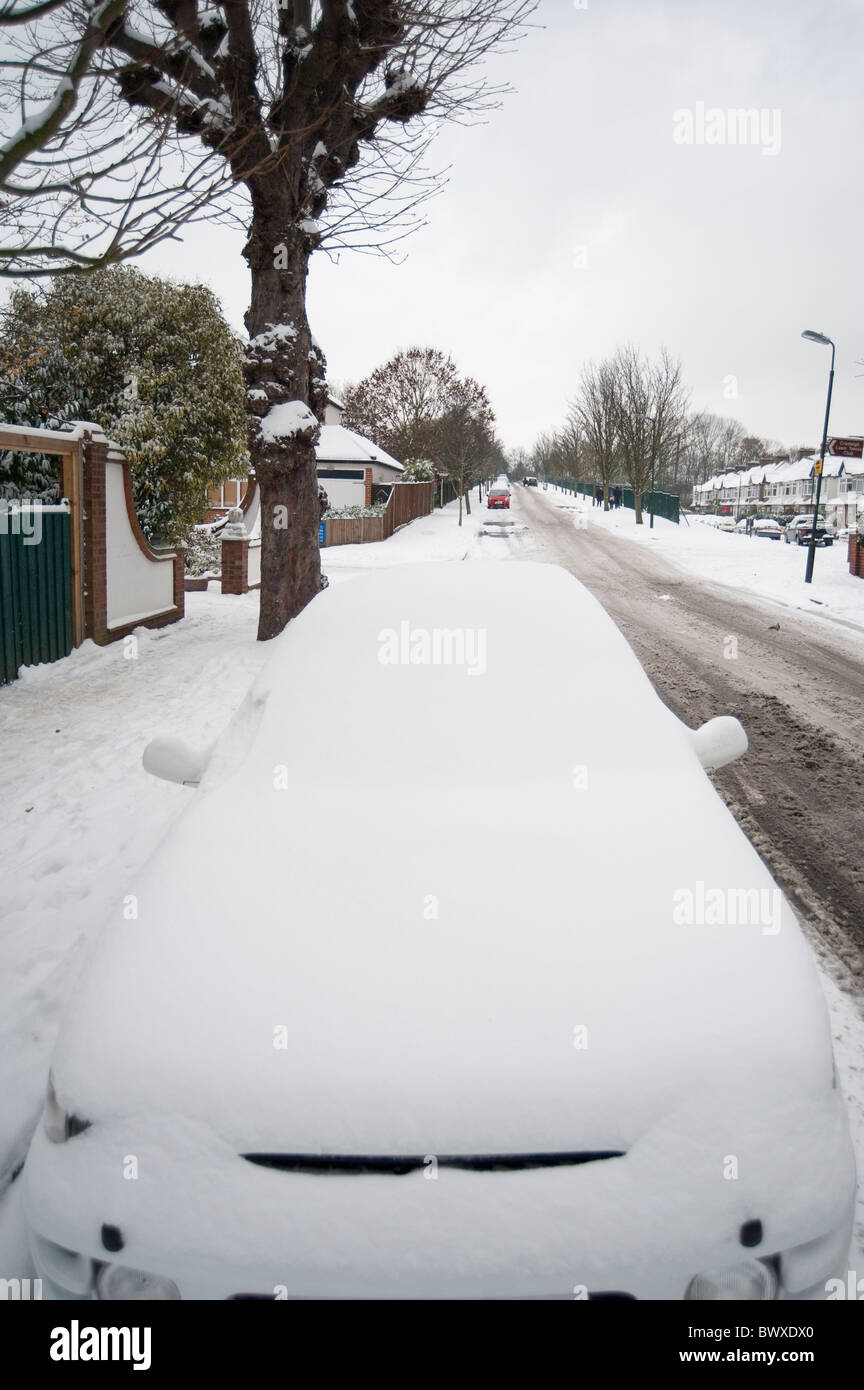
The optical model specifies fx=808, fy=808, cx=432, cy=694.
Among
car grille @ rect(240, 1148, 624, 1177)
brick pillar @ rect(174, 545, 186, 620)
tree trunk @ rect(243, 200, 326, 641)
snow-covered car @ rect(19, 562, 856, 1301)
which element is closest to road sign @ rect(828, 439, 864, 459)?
tree trunk @ rect(243, 200, 326, 641)

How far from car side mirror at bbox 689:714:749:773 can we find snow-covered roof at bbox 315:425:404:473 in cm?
3219

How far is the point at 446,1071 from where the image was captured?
163 cm

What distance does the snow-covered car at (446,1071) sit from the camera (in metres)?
1.50

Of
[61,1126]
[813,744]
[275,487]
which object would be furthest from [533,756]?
[275,487]

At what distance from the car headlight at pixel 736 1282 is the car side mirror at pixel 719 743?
5.31 feet

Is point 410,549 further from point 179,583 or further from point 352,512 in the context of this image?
point 179,583

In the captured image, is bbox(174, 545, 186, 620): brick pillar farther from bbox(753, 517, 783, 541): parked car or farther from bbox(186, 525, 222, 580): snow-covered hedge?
bbox(753, 517, 783, 541): parked car

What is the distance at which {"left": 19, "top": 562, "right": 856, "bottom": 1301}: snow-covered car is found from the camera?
58.9 inches

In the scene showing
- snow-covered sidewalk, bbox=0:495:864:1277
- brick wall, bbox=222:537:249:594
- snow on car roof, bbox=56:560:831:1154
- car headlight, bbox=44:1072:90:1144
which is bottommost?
snow-covered sidewalk, bbox=0:495:864:1277

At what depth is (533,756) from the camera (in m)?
2.61

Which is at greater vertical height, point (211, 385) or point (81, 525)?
point (211, 385)

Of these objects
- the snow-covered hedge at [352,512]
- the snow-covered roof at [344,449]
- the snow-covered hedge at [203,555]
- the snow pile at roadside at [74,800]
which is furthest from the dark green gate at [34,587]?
the snow-covered roof at [344,449]

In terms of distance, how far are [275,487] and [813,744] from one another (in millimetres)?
6309

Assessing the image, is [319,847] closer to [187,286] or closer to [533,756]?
[533,756]
